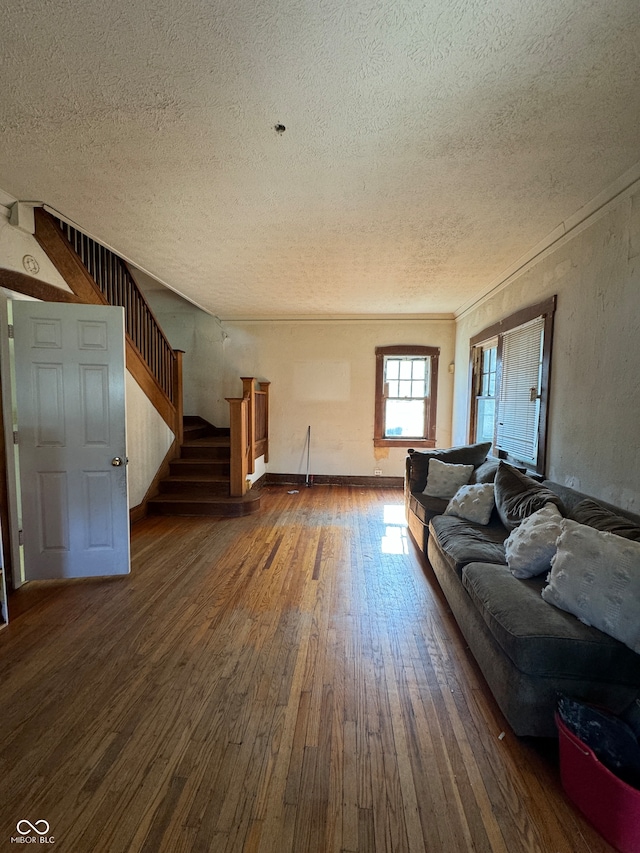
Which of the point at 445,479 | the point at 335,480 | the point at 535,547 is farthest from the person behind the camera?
the point at 335,480

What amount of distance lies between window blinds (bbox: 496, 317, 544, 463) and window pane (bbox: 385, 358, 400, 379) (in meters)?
2.19

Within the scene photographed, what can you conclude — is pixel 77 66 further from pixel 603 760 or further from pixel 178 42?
pixel 603 760

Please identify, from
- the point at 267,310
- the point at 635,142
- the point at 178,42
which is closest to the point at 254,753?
the point at 178,42

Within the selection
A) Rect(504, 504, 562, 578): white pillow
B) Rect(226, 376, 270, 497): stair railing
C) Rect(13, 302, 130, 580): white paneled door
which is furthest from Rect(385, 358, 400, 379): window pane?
Rect(13, 302, 130, 580): white paneled door

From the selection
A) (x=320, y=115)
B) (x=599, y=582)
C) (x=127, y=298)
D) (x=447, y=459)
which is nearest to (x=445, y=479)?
(x=447, y=459)

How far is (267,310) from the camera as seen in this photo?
5.49 metres

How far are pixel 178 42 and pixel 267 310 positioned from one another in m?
4.17

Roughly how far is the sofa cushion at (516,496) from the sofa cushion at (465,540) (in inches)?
5.6

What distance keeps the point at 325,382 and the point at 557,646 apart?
4847mm

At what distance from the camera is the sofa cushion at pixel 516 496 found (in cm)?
241

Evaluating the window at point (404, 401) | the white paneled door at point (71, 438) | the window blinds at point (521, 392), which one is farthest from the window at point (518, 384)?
the white paneled door at point (71, 438)

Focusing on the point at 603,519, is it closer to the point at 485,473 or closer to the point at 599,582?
the point at 599,582

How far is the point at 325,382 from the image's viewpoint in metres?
5.91

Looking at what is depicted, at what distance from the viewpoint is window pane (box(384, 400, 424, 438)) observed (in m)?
5.89
